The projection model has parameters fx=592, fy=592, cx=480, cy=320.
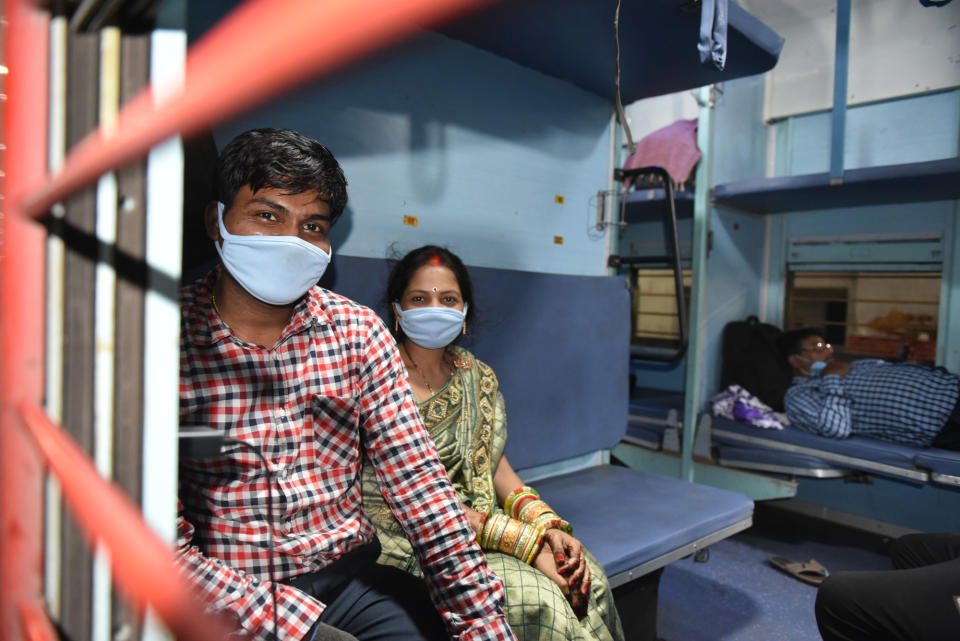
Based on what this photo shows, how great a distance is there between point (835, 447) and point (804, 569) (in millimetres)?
655

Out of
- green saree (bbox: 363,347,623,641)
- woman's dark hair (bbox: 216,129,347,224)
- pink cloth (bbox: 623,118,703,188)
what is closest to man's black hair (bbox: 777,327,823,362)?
pink cloth (bbox: 623,118,703,188)

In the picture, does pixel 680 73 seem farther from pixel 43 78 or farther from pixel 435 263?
pixel 43 78

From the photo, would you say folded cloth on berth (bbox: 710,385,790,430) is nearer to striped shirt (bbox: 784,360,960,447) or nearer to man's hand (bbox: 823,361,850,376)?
striped shirt (bbox: 784,360,960,447)

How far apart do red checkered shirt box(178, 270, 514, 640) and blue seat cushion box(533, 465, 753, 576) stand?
2.25 ft

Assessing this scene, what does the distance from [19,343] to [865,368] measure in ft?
12.7

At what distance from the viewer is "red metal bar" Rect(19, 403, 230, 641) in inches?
12.9

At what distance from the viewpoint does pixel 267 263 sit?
3.81 ft

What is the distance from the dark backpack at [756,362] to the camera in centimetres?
371

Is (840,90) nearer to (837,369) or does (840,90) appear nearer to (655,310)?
Result: (837,369)

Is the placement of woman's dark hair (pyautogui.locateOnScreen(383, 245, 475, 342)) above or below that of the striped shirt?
above

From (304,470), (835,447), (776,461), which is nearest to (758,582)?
(776,461)

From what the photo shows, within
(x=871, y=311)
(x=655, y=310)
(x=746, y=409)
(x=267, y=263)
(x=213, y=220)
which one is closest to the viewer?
(x=267, y=263)

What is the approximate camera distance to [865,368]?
339 cm

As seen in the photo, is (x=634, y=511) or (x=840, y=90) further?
(x=840, y=90)
